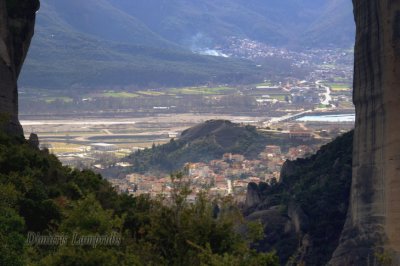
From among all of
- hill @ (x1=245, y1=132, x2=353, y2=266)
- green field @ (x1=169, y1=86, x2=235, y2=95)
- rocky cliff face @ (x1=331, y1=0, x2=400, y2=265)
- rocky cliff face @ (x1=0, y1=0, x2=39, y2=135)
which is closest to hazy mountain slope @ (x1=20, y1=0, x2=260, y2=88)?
green field @ (x1=169, y1=86, x2=235, y2=95)

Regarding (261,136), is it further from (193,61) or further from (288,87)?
(193,61)

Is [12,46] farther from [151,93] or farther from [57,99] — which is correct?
[151,93]

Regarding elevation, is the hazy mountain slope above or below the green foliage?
above

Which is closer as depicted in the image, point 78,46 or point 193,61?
point 78,46

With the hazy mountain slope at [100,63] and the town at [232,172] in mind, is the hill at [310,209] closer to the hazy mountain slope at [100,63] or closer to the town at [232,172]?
the town at [232,172]

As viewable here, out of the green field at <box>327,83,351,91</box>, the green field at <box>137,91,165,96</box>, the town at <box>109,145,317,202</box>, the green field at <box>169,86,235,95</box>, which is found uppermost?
the green field at <box>327,83,351,91</box>

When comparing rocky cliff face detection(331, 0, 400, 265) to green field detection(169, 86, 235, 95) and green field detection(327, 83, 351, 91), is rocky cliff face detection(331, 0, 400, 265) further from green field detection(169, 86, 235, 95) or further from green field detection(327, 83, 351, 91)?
green field detection(327, 83, 351, 91)

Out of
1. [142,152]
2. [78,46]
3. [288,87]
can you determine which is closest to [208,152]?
[142,152]
